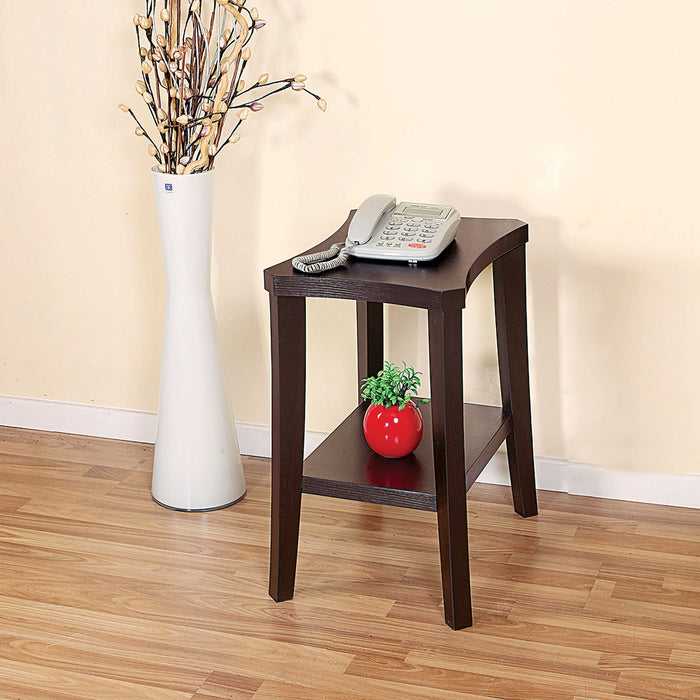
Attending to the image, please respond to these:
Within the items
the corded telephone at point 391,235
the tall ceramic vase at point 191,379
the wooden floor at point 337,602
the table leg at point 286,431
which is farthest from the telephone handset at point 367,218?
the wooden floor at point 337,602

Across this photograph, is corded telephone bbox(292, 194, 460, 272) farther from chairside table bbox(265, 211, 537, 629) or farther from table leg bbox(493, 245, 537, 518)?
table leg bbox(493, 245, 537, 518)

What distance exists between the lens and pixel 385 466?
1.81 m

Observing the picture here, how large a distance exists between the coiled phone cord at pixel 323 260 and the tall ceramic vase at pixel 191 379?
0.40 m

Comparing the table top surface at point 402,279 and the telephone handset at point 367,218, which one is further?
the telephone handset at point 367,218

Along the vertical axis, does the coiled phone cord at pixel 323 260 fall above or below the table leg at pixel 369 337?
above

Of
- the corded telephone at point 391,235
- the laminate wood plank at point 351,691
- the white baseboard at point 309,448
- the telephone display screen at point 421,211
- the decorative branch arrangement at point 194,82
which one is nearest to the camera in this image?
the laminate wood plank at point 351,691

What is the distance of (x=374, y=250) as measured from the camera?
170 cm

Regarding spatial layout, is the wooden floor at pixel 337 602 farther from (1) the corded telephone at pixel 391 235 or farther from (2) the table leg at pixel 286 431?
(1) the corded telephone at pixel 391 235

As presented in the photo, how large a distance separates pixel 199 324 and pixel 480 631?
0.84m

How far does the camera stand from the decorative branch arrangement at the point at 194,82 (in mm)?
1946

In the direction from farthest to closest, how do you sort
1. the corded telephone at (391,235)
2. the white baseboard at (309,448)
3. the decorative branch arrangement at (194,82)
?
the white baseboard at (309,448), the decorative branch arrangement at (194,82), the corded telephone at (391,235)

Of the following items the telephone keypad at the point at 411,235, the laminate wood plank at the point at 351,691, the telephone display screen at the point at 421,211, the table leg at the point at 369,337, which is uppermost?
the telephone display screen at the point at 421,211

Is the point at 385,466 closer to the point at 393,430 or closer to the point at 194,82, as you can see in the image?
the point at 393,430

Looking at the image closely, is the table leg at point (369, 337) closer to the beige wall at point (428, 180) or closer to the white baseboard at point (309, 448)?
the beige wall at point (428, 180)
